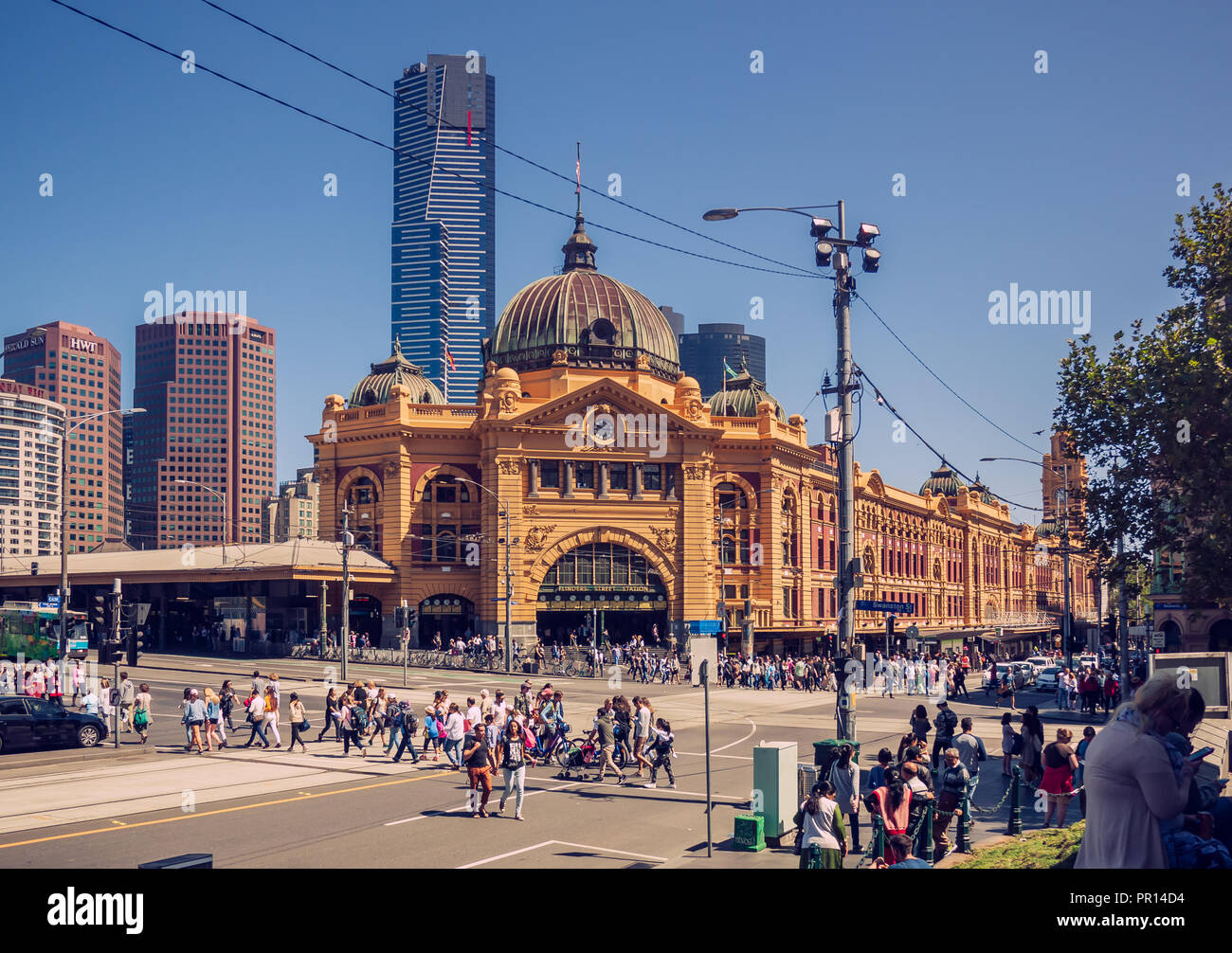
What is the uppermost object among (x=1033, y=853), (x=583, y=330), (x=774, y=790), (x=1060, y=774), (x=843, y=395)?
(x=583, y=330)

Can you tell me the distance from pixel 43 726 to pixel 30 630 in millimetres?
24256

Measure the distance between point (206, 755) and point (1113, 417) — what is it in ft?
83.1

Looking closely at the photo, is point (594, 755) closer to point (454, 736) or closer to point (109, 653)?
point (454, 736)

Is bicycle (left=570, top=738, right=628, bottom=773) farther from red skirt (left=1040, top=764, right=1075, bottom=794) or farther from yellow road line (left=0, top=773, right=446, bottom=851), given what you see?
red skirt (left=1040, top=764, right=1075, bottom=794)

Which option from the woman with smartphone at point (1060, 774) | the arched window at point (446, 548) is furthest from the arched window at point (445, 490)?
the woman with smartphone at point (1060, 774)

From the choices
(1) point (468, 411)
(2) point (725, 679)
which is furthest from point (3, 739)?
(1) point (468, 411)

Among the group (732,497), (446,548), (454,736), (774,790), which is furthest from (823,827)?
(732,497)

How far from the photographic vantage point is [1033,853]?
1282 cm

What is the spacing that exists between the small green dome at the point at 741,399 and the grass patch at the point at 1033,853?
62.1 meters

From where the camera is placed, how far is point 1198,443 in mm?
26234

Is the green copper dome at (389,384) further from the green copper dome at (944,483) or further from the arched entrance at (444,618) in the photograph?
the green copper dome at (944,483)

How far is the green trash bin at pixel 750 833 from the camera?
15595 millimetres
